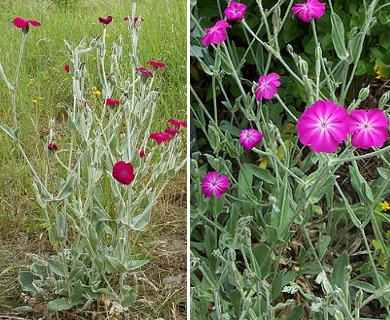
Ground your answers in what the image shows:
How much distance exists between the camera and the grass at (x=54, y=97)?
1186 mm

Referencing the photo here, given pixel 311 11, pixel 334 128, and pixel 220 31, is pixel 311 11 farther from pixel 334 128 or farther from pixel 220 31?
pixel 334 128

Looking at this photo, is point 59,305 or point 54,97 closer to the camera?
point 59,305

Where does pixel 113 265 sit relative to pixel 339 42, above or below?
below

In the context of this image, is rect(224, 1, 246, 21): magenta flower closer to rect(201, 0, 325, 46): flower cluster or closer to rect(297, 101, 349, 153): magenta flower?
rect(201, 0, 325, 46): flower cluster

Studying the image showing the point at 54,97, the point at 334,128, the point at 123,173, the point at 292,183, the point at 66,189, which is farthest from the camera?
the point at 292,183

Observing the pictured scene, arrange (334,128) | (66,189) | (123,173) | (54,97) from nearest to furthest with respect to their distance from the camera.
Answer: (334,128)
(123,173)
(66,189)
(54,97)

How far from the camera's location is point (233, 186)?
4.29ft

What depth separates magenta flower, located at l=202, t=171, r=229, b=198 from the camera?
1143 mm

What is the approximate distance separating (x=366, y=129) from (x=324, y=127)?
0.06m

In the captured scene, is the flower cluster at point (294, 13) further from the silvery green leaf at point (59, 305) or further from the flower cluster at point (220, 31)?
the silvery green leaf at point (59, 305)

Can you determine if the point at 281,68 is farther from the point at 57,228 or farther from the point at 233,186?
the point at 57,228

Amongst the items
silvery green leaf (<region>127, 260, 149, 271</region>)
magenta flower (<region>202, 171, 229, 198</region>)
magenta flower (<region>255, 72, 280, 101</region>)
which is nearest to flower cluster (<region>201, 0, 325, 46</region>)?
magenta flower (<region>255, 72, 280, 101</region>)

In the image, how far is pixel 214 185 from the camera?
1153mm

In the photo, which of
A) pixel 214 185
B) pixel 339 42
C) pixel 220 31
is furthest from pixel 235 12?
pixel 214 185
